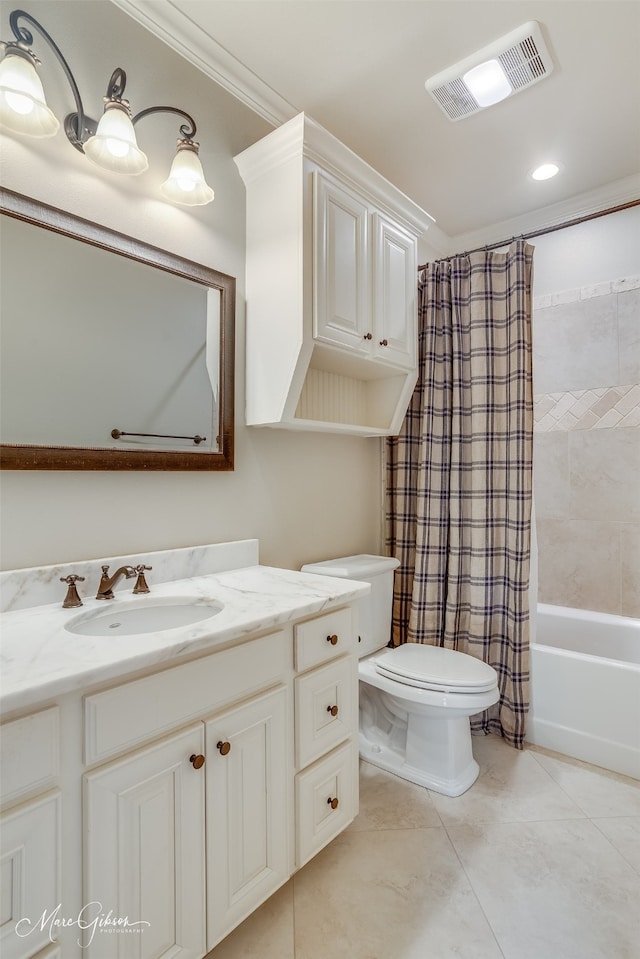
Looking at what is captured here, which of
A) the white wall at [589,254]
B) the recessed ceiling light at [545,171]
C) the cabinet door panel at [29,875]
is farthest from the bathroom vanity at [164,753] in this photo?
the white wall at [589,254]

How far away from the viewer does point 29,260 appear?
4.06 ft

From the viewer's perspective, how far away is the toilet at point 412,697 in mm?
1777

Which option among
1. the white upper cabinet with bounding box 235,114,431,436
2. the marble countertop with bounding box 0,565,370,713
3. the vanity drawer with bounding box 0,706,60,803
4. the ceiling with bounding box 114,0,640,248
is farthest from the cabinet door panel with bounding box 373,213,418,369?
the vanity drawer with bounding box 0,706,60,803

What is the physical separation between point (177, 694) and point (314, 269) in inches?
52.5

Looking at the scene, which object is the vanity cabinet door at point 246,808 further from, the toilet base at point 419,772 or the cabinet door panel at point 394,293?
the cabinet door panel at point 394,293

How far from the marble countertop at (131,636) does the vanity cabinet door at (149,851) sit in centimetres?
20

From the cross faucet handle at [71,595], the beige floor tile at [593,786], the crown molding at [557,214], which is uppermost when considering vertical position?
the crown molding at [557,214]

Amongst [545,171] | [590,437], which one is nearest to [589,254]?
[545,171]

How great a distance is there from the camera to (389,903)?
4.40 feet

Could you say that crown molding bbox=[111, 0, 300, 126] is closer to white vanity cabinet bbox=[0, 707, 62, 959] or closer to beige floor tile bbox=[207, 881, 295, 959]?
white vanity cabinet bbox=[0, 707, 62, 959]

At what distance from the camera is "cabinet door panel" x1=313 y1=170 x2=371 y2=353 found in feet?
5.34

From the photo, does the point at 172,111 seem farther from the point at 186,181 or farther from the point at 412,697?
the point at 412,697

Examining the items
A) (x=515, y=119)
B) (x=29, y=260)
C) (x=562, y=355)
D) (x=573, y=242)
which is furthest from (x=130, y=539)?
(x=573, y=242)

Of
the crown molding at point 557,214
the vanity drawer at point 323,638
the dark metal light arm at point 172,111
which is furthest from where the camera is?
the crown molding at point 557,214
